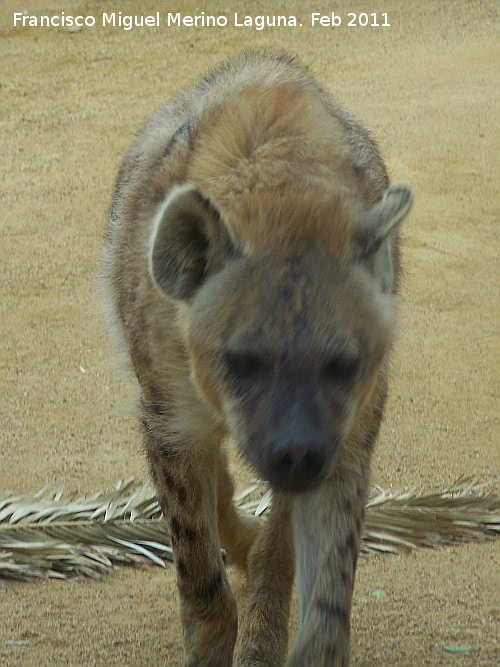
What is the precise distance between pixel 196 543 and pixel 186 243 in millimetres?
1085

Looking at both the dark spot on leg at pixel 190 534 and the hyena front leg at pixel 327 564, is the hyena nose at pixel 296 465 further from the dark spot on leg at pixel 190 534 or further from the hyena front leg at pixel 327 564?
the dark spot on leg at pixel 190 534

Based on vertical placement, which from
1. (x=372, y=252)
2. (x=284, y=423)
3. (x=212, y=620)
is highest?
(x=372, y=252)

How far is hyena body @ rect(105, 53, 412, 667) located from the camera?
2.94 meters

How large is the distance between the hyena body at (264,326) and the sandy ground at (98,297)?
0.46 meters

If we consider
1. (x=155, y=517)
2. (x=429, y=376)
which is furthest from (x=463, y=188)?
(x=155, y=517)

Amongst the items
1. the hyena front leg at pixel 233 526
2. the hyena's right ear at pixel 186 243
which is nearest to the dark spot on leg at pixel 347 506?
the hyena's right ear at pixel 186 243

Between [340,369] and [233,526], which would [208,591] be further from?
[340,369]

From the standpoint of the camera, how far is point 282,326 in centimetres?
291

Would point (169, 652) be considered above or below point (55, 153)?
below

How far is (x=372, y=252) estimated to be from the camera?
10.3 feet

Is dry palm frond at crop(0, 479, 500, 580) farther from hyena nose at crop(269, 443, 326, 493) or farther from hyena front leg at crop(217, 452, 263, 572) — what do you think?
hyena nose at crop(269, 443, 326, 493)

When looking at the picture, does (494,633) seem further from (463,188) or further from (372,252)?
(463,188)

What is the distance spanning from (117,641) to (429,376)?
270 centimetres

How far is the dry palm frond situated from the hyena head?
61.5 inches
